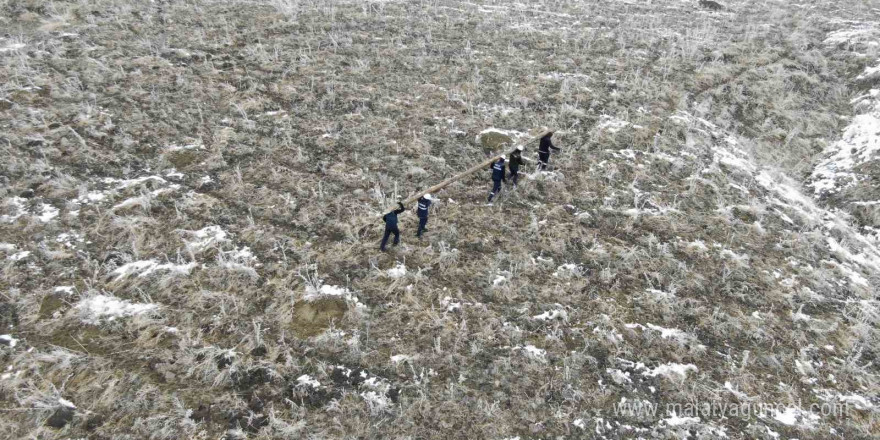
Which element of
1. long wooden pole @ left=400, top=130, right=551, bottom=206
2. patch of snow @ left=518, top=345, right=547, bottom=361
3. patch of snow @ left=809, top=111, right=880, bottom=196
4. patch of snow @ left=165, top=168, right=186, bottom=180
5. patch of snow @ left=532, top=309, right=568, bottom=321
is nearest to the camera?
patch of snow @ left=518, top=345, right=547, bottom=361

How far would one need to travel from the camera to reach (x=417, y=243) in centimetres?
828

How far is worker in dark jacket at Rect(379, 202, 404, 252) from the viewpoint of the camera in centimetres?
750

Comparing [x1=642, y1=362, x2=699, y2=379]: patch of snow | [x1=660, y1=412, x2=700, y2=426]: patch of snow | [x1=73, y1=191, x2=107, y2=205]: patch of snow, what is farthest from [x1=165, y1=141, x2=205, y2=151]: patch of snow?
[x1=660, y1=412, x2=700, y2=426]: patch of snow

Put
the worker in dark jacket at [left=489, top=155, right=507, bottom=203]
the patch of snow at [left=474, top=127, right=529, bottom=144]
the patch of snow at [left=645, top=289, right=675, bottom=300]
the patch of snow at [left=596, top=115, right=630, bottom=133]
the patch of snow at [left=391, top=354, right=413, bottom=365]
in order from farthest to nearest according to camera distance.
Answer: the patch of snow at [left=596, top=115, right=630, bottom=133] < the patch of snow at [left=474, top=127, right=529, bottom=144] < the worker in dark jacket at [left=489, top=155, right=507, bottom=203] < the patch of snow at [left=645, top=289, right=675, bottom=300] < the patch of snow at [left=391, top=354, right=413, bottom=365]

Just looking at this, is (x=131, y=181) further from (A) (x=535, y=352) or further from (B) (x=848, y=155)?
(B) (x=848, y=155)

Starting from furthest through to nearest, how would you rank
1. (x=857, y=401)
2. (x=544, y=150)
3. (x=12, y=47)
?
1. (x=12, y=47)
2. (x=544, y=150)
3. (x=857, y=401)

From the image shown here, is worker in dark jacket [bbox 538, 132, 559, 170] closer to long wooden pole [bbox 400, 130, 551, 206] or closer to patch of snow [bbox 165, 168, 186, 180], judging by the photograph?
long wooden pole [bbox 400, 130, 551, 206]

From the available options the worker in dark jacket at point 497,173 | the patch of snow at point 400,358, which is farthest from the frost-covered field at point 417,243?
the worker in dark jacket at point 497,173

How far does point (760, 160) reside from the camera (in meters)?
11.9

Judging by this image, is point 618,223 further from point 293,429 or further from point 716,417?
point 293,429

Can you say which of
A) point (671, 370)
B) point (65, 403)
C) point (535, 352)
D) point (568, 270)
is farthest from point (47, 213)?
point (671, 370)

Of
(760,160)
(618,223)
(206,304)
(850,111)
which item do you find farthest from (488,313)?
(850,111)

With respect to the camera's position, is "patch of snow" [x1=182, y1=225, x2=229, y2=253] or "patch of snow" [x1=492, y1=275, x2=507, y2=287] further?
"patch of snow" [x1=182, y1=225, x2=229, y2=253]

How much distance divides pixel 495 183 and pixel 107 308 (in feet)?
23.1
